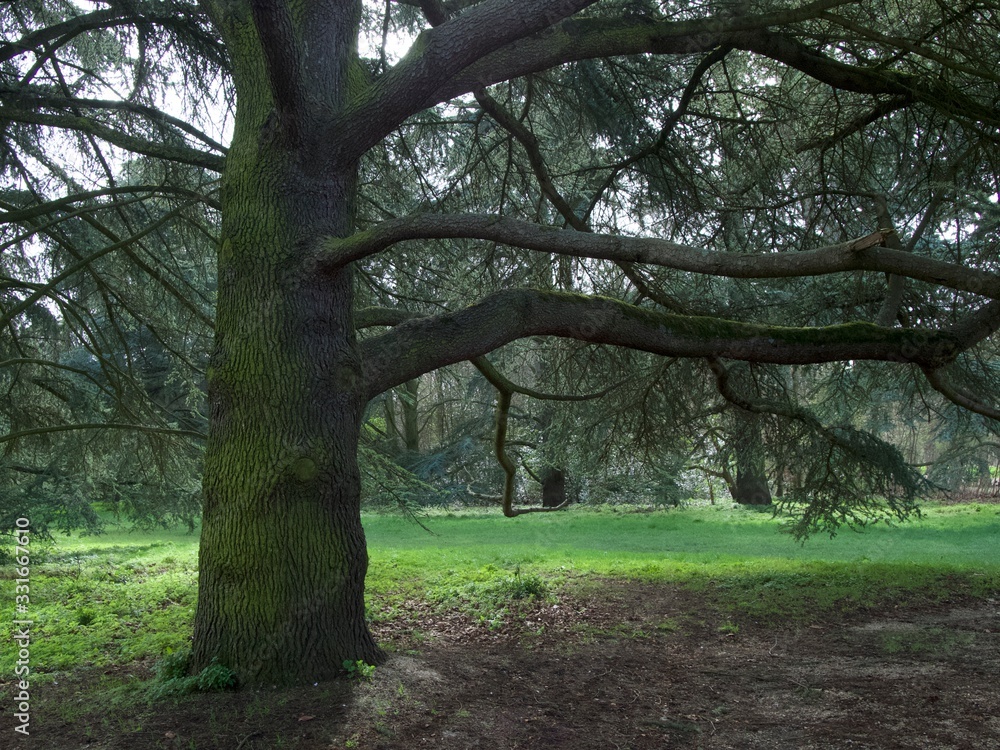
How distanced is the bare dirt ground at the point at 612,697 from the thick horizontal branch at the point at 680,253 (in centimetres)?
233

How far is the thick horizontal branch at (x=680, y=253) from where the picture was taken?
3.95 meters

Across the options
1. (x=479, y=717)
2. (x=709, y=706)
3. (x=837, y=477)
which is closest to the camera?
(x=479, y=717)

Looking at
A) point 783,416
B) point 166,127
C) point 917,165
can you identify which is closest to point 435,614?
point 783,416

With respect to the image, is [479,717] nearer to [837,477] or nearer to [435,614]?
[435,614]

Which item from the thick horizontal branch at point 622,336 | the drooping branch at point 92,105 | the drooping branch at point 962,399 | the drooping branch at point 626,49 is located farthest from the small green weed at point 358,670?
the drooping branch at point 962,399

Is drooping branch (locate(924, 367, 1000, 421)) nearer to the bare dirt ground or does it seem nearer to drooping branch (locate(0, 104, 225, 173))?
the bare dirt ground

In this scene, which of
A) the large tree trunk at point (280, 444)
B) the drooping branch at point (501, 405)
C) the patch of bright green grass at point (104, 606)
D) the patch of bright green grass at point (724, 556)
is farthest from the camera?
the patch of bright green grass at point (724, 556)

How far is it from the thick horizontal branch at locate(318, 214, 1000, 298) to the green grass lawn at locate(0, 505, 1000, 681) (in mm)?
3356

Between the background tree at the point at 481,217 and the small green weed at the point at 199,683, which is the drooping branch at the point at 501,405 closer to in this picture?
the background tree at the point at 481,217

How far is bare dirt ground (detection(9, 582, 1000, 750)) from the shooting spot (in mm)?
3930

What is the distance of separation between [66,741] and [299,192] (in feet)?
10.2

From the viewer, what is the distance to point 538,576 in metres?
8.04

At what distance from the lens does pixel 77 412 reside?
8312 mm

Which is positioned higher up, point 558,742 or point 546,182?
point 546,182
